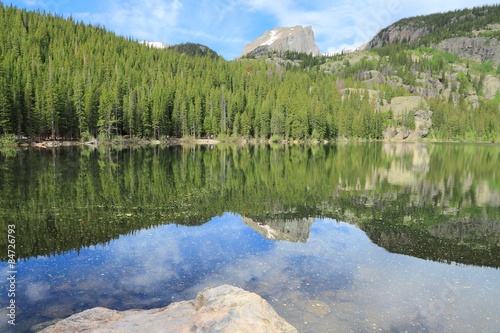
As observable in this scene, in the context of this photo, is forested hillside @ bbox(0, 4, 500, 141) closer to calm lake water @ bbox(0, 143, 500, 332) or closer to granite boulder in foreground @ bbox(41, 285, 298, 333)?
calm lake water @ bbox(0, 143, 500, 332)

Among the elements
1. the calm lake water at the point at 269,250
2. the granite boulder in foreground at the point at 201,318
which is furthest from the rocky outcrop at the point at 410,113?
the granite boulder in foreground at the point at 201,318

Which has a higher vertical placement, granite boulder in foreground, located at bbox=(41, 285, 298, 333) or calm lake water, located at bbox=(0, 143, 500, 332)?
granite boulder in foreground, located at bbox=(41, 285, 298, 333)

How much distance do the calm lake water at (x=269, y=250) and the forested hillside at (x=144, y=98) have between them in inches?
2588

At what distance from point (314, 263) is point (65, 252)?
1055 centimetres

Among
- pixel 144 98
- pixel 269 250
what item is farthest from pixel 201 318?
pixel 144 98

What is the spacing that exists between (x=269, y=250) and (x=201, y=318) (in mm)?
9305

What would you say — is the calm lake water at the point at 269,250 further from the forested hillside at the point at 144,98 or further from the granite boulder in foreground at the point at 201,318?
the forested hillside at the point at 144,98

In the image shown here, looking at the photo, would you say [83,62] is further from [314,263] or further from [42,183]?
[314,263]

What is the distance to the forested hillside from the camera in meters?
89.8

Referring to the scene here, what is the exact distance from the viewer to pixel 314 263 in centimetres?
1474

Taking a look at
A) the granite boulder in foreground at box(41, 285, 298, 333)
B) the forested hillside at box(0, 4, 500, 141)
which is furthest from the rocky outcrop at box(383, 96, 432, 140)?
the granite boulder in foreground at box(41, 285, 298, 333)

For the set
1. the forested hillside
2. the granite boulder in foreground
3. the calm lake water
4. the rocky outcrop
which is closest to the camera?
the granite boulder in foreground

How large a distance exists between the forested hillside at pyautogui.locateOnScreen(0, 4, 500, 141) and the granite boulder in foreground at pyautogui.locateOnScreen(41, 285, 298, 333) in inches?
3337

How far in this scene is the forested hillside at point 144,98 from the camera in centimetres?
8975
